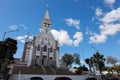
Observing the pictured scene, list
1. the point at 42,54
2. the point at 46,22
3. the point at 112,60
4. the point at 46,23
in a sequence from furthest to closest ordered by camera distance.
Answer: the point at 112,60, the point at 46,22, the point at 46,23, the point at 42,54

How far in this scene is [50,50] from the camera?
177ft

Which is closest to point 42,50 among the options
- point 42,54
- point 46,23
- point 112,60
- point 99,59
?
point 42,54

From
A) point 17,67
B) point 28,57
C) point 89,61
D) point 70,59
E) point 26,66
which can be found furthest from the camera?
point 70,59

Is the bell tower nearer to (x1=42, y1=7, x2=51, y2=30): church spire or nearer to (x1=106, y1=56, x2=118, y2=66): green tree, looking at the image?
(x1=42, y1=7, x2=51, y2=30): church spire

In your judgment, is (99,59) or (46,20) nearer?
(99,59)

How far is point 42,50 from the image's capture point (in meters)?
52.7

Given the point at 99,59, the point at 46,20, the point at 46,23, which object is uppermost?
the point at 46,20

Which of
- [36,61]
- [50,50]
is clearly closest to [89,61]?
[50,50]

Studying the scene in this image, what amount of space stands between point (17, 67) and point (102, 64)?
28624 millimetres

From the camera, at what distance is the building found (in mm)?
50656

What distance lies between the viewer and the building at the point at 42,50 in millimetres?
50656

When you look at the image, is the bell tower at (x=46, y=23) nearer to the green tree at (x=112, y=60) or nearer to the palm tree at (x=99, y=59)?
the palm tree at (x=99, y=59)

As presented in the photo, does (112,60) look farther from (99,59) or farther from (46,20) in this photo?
(46,20)

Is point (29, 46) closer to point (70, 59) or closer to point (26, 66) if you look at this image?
point (26, 66)
